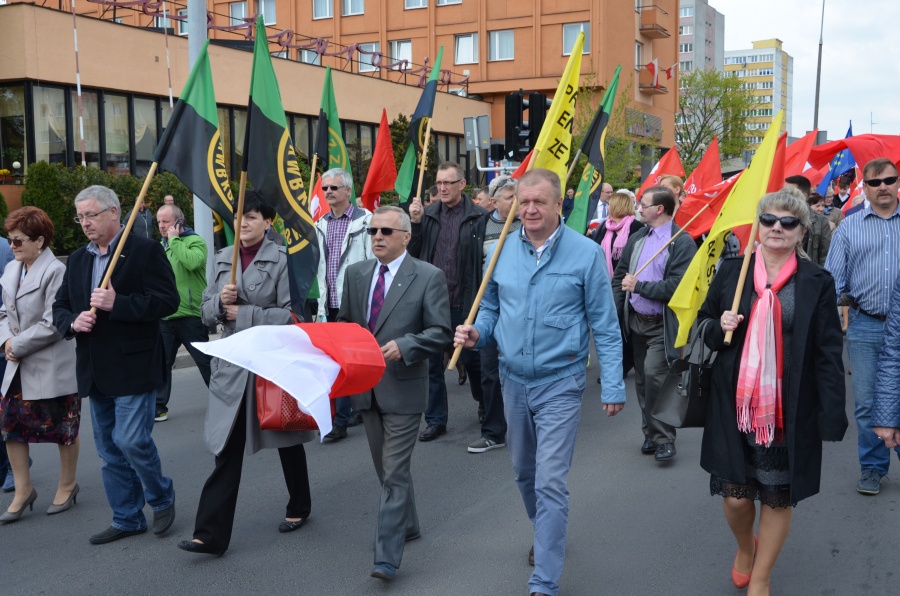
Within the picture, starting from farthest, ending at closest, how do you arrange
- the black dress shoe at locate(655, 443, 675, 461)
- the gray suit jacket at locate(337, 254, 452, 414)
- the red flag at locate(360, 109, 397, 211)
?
the red flag at locate(360, 109, 397, 211), the black dress shoe at locate(655, 443, 675, 461), the gray suit jacket at locate(337, 254, 452, 414)

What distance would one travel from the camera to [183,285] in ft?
28.4

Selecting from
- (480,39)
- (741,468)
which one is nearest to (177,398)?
(741,468)

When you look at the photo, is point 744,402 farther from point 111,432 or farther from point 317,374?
point 111,432

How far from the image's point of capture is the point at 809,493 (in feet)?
13.7

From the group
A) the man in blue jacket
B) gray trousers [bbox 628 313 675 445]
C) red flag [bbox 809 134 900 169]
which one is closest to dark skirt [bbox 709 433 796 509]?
the man in blue jacket

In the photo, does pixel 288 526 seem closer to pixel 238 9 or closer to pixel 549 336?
pixel 549 336

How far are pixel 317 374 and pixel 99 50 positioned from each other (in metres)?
19.8

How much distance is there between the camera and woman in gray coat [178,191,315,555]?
200 inches

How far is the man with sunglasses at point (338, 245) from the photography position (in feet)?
26.1

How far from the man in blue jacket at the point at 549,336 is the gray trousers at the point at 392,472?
1.84 ft

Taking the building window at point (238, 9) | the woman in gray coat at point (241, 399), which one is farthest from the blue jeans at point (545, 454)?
the building window at point (238, 9)

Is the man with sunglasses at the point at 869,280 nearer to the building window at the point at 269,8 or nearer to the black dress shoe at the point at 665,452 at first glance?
the black dress shoe at the point at 665,452

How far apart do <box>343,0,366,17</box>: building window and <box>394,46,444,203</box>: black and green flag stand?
3792 cm

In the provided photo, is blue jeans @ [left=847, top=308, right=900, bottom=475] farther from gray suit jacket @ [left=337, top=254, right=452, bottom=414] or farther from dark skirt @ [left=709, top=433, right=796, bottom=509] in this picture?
gray suit jacket @ [left=337, top=254, right=452, bottom=414]
